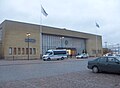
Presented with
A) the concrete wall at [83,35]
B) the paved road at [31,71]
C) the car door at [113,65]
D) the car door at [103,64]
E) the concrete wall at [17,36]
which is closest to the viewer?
the paved road at [31,71]

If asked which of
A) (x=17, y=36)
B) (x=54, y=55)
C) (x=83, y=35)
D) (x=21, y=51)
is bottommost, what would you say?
(x=54, y=55)

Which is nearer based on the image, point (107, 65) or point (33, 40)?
point (107, 65)

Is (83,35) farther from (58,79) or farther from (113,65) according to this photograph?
(58,79)

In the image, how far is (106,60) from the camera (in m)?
18.6

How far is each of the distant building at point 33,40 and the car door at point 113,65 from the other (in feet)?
126

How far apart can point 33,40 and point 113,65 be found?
46.7m

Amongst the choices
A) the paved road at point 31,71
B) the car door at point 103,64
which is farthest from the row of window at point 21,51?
the car door at point 103,64

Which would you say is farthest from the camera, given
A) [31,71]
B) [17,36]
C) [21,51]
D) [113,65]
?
[21,51]

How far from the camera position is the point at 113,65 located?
17688 millimetres

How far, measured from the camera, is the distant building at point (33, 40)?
56562 mm

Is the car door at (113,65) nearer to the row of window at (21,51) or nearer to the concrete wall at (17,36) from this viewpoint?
the row of window at (21,51)

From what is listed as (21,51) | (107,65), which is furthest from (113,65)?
(21,51)

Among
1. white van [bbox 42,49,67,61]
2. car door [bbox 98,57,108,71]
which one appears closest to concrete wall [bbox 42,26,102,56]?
white van [bbox 42,49,67,61]

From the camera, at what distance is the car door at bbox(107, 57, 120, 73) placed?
17391 millimetres
